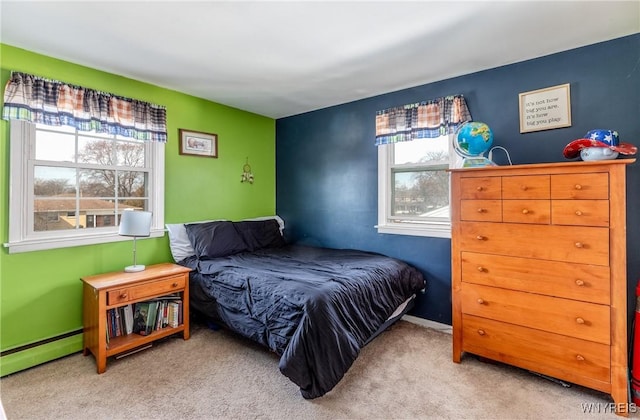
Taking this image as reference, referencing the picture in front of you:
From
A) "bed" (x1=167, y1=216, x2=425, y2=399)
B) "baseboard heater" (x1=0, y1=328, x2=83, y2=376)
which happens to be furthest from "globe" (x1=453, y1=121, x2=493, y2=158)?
"baseboard heater" (x1=0, y1=328, x2=83, y2=376)

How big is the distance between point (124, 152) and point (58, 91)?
0.64 metres

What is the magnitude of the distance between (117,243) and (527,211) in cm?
320

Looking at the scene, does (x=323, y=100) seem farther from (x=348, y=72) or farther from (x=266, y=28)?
(x=266, y=28)

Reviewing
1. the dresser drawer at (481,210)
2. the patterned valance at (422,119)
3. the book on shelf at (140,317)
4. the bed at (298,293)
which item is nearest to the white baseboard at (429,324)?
the bed at (298,293)

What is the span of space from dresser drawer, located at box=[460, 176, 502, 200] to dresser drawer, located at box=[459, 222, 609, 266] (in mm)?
190

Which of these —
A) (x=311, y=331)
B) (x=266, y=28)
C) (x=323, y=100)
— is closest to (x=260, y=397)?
(x=311, y=331)

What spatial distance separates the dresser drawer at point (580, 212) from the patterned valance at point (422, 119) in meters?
1.09

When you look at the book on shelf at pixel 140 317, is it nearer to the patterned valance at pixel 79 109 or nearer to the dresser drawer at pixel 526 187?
the patterned valance at pixel 79 109

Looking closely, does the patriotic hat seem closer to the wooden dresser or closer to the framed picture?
the wooden dresser

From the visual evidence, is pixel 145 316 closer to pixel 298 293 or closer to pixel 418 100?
pixel 298 293

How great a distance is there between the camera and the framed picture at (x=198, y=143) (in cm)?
317

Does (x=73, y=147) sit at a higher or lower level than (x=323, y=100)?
lower

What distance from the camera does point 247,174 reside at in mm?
3807

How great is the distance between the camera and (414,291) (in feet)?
9.39
